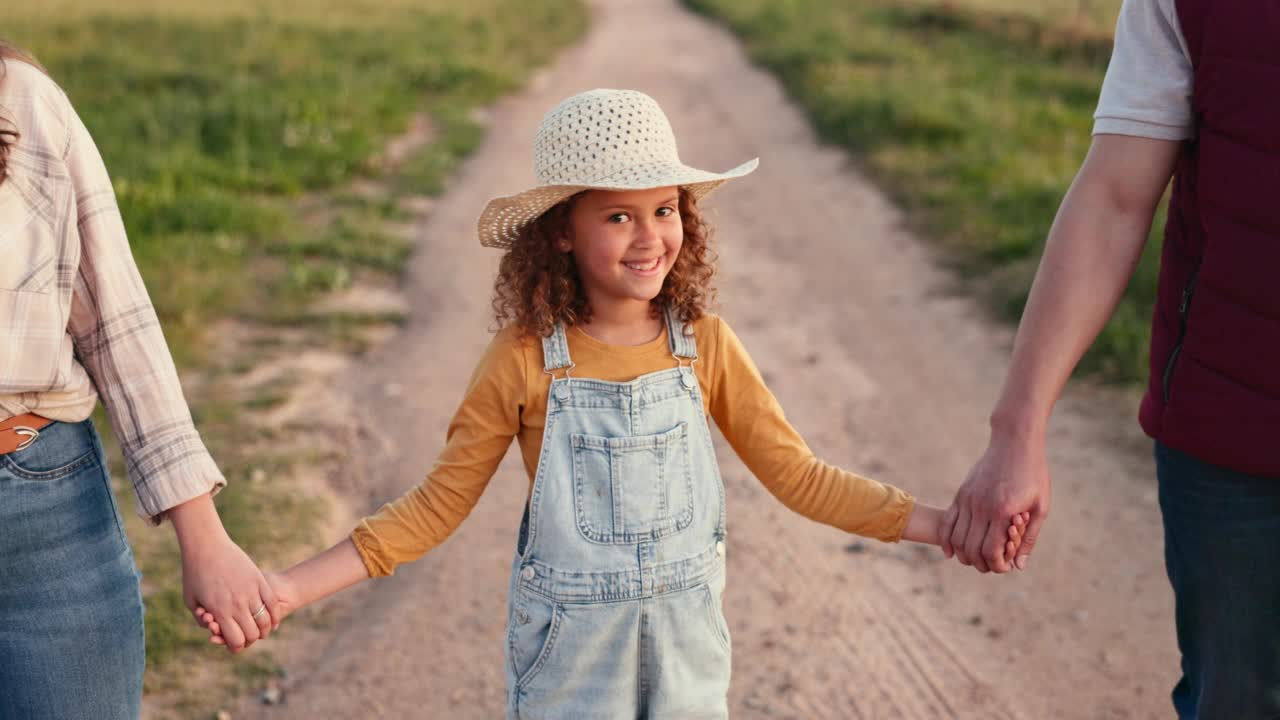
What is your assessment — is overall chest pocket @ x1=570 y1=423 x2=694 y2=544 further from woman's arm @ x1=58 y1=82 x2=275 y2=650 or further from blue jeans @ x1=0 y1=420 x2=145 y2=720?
blue jeans @ x1=0 y1=420 x2=145 y2=720

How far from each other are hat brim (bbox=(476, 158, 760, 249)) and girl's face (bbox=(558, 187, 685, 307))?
0.12 ft

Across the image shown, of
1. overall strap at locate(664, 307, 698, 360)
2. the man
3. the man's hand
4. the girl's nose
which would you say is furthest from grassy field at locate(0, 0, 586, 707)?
Answer: the man

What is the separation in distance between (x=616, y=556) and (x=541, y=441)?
0.25 m

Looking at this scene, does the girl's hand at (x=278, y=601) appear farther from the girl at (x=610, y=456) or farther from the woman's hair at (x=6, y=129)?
the woman's hair at (x=6, y=129)

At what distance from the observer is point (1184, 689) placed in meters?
2.19

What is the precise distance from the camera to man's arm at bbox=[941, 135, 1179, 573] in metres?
2.12

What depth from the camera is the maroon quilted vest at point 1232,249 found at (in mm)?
1861

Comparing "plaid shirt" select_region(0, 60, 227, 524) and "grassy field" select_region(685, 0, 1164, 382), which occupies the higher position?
"plaid shirt" select_region(0, 60, 227, 524)

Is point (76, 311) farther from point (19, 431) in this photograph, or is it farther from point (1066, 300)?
point (1066, 300)

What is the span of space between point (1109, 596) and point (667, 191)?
246cm

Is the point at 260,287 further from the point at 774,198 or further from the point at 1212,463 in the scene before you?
the point at 1212,463

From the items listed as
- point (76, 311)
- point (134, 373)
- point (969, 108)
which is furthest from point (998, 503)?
point (969, 108)

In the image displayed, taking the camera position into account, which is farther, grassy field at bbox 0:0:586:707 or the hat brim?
grassy field at bbox 0:0:586:707

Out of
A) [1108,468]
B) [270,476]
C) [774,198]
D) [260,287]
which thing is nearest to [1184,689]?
[1108,468]
